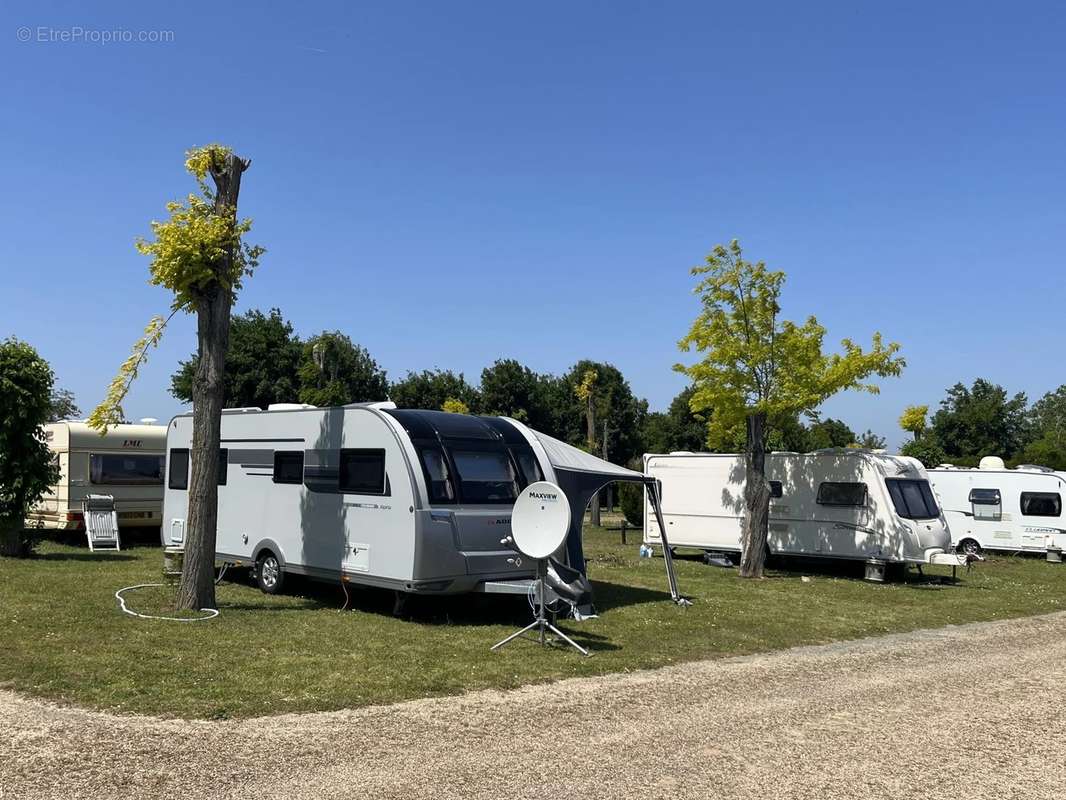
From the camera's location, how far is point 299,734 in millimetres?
6586

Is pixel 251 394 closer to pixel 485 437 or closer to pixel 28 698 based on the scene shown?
pixel 485 437

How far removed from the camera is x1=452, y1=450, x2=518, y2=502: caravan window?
38.7ft

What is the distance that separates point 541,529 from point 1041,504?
17.5m

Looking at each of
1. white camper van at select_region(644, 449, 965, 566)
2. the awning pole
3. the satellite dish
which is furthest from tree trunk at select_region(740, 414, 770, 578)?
the satellite dish

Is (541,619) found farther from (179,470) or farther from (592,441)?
(592,441)

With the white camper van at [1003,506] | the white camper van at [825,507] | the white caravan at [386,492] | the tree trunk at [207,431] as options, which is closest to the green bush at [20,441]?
the white caravan at [386,492]

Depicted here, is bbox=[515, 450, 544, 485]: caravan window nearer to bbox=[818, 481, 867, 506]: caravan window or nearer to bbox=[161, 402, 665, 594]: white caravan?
bbox=[161, 402, 665, 594]: white caravan

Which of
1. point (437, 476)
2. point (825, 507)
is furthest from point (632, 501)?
point (437, 476)

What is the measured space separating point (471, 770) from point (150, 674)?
357cm

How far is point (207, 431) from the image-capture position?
38.0ft

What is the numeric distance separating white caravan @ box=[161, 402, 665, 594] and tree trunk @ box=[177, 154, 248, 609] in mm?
1528

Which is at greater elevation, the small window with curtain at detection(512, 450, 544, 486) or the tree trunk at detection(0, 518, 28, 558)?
the small window with curtain at detection(512, 450, 544, 486)

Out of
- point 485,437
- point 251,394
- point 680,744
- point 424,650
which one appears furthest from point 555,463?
point 251,394

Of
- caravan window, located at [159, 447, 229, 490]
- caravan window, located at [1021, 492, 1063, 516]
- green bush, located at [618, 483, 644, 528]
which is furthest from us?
green bush, located at [618, 483, 644, 528]
